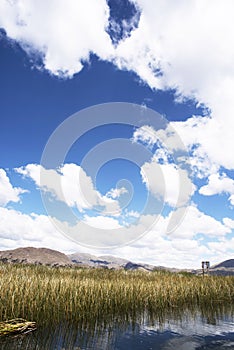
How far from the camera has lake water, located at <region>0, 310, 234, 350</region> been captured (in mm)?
8219

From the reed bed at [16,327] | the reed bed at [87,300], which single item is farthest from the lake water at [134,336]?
the reed bed at [87,300]

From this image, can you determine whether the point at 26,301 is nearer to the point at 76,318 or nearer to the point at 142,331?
the point at 76,318

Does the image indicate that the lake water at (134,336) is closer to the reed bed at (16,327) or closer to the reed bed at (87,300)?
the reed bed at (16,327)

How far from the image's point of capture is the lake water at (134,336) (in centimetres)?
822

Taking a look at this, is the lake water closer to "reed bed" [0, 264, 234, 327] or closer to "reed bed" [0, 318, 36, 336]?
Result: "reed bed" [0, 318, 36, 336]

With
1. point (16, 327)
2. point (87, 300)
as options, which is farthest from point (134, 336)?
point (16, 327)

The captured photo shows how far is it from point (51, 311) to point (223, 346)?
18.8 feet

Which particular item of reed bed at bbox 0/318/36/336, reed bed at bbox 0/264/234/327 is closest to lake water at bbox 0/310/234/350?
reed bed at bbox 0/318/36/336

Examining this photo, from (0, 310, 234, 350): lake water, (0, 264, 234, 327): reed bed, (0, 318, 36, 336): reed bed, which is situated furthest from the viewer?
(0, 264, 234, 327): reed bed

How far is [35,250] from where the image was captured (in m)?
156

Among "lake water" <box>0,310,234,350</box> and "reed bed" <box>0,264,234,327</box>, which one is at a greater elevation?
"reed bed" <box>0,264,234,327</box>

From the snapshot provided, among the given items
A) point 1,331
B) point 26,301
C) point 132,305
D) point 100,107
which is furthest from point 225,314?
point 100,107

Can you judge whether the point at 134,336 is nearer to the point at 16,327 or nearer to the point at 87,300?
the point at 87,300

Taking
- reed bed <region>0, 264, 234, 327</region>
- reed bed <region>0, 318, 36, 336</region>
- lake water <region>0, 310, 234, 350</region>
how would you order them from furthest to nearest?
1. reed bed <region>0, 264, 234, 327</region>
2. reed bed <region>0, 318, 36, 336</region>
3. lake water <region>0, 310, 234, 350</region>
